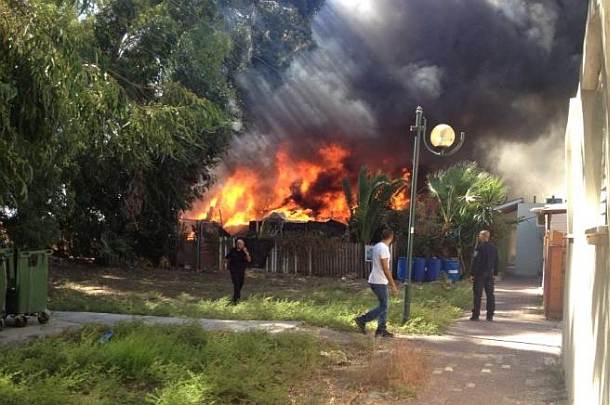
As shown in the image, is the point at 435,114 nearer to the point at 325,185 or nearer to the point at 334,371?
the point at 325,185

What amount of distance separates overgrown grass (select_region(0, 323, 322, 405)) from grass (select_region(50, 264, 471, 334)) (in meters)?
2.48

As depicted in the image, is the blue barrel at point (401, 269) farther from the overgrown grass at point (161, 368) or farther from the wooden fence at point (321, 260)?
the overgrown grass at point (161, 368)

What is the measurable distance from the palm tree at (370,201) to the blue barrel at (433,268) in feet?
6.94

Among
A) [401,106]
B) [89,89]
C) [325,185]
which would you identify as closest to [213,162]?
[325,185]

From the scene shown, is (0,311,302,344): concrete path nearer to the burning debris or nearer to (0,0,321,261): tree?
(0,0,321,261): tree

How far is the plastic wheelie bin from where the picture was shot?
888 cm

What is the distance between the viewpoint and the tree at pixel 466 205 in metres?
20.2

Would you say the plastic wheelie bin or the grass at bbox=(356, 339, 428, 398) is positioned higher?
the plastic wheelie bin

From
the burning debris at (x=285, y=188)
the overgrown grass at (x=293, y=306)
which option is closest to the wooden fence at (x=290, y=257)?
the overgrown grass at (x=293, y=306)

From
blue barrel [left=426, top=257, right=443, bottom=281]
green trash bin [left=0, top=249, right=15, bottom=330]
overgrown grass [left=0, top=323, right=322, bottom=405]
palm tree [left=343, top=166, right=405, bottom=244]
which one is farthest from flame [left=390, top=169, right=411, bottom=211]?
green trash bin [left=0, top=249, right=15, bottom=330]

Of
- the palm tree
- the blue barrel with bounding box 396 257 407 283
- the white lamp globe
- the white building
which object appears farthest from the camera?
the palm tree

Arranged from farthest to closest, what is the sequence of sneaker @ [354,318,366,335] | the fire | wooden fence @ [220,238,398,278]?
the fire < wooden fence @ [220,238,398,278] < sneaker @ [354,318,366,335]

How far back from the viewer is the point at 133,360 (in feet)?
20.7

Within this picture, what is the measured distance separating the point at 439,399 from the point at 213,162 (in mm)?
18253
